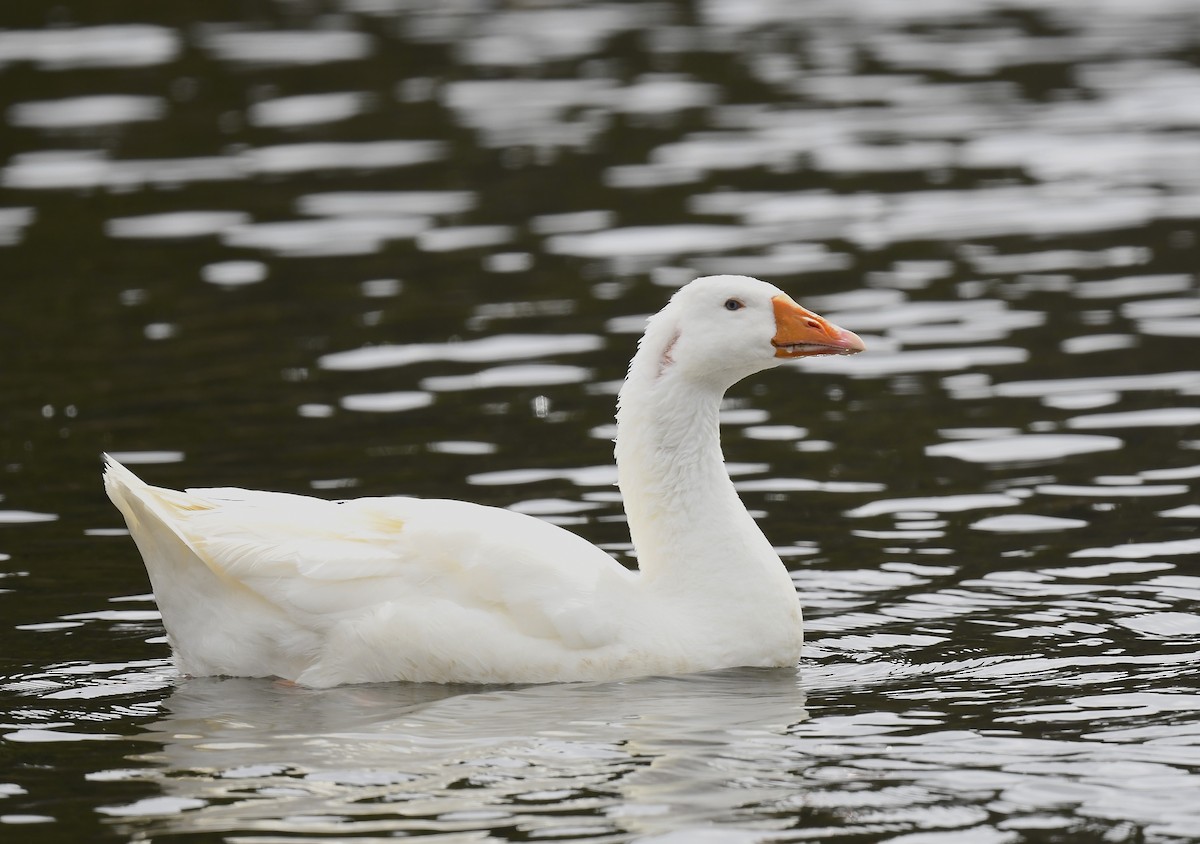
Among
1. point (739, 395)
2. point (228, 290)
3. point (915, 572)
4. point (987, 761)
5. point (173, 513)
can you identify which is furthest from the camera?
point (228, 290)

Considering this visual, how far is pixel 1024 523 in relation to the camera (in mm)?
12078

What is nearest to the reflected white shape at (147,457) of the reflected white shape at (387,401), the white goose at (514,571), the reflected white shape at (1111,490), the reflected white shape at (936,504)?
the reflected white shape at (387,401)

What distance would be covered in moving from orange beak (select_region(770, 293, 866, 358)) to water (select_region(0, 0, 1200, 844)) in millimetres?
1528

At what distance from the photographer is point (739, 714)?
9.04 m

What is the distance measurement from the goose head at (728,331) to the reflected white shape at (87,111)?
54.6 ft

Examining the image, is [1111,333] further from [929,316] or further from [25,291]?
[25,291]

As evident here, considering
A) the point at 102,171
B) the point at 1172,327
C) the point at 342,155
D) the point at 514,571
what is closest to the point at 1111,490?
the point at 1172,327

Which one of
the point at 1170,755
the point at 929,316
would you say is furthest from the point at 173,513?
the point at 929,316

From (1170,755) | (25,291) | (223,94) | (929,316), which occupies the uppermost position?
(223,94)

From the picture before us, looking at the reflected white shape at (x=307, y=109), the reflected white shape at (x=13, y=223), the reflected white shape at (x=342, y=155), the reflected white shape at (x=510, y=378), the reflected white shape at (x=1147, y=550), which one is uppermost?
the reflected white shape at (x=307, y=109)

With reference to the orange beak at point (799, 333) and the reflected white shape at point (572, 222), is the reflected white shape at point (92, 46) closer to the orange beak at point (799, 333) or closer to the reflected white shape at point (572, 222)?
the reflected white shape at point (572, 222)

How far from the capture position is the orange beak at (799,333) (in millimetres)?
10047

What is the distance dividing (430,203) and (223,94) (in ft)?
20.5

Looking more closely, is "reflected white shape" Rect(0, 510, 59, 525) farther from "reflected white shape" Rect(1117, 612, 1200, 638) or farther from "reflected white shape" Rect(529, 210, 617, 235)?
"reflected white shape" Rect(529, 210, 617, 235)
